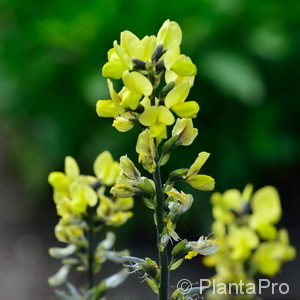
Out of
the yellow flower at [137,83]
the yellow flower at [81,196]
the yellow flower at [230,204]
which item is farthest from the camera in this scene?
the yellow flower at [81,196]

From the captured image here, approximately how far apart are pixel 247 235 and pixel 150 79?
24cm

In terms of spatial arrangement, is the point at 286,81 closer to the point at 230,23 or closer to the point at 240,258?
the point at 230,23

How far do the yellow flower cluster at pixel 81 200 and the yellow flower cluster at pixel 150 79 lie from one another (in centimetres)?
21

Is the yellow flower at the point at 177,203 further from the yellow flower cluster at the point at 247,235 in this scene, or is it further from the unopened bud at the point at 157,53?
the unopened bud at the point at 157,53

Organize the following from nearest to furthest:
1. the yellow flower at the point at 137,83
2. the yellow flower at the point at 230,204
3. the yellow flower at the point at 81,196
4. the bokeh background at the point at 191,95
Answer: the yellow flower at the point at 137,83 < the yellow flower at the point at 230,204 < the yellow flower at the point at 81,196 < the bokeh background at the point at 191,95

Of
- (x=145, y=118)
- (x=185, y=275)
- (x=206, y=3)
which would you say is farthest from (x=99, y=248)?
(x=206, y=3)

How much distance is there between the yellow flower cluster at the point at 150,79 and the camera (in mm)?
839

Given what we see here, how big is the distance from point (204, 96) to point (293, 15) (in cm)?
72

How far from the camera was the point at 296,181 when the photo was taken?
4027 millimetres

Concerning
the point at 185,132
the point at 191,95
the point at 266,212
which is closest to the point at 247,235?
the point at 266,212

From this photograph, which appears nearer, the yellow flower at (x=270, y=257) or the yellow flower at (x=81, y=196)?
the yellow flower at (x=270, y=257)

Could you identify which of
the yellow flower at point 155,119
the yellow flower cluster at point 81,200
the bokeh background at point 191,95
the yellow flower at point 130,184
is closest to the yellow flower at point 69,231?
the yellow flower cluster at point 81,200

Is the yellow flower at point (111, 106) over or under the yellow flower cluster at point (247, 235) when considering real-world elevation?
over

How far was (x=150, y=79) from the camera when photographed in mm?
858
